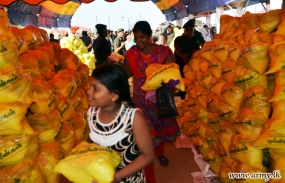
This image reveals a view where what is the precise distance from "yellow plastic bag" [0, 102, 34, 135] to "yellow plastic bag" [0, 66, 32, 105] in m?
0.04

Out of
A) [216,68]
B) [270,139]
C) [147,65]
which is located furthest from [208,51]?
[270,139]

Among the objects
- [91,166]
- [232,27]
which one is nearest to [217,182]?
[232,27]

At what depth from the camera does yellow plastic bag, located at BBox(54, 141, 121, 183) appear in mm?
1203

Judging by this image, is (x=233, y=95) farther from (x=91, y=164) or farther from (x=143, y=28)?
(x=91, y=164)

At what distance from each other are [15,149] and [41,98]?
15.4 inches

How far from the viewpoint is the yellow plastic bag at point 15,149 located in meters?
1.62

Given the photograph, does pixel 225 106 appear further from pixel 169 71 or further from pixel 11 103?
pixel 11 103

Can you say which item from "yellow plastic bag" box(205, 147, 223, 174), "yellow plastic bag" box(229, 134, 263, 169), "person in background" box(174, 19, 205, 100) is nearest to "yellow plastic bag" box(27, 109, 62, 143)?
"yellow plastic bag" box(229, 134, 263, 169)

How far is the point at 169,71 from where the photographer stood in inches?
103

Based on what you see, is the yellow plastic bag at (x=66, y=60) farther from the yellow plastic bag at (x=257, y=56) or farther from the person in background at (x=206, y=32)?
the person in background at (x=206, y=32)

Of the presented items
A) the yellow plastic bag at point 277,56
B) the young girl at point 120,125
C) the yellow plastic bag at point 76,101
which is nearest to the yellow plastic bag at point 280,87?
the yellow plastic bag at point 277,56

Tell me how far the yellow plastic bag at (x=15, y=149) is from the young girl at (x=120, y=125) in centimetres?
54

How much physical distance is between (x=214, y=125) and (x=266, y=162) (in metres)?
0.79

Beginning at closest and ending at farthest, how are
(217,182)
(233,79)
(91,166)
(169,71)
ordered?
(91,166) → (233,79) → (169,71) → (217,182)
